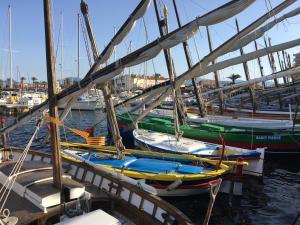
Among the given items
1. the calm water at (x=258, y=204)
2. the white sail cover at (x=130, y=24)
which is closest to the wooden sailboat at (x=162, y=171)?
the calm water at (x=258, y=204)

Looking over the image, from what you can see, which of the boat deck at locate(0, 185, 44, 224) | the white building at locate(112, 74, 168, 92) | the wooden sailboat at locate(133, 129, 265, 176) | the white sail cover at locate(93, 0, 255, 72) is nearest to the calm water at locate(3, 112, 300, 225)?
the wooden sailboat at locate(133, 129, 265, 176)

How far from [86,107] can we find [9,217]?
6724cm

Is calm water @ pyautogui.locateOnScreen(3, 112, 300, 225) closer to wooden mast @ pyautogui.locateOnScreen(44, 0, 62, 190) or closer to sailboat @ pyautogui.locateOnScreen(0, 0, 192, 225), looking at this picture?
sailboat @ pyautogui.locateOnScreen(0, 0, 192, 225)

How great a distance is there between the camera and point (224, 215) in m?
14.0

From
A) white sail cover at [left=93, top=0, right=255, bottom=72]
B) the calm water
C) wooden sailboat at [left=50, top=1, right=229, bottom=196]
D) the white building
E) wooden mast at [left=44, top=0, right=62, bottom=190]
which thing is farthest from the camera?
the white building

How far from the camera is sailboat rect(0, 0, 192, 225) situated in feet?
26.3

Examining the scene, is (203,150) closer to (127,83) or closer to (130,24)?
(130,24)

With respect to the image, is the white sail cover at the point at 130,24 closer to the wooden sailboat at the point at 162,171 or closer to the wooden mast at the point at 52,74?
the wooden mast at the point at 52,74

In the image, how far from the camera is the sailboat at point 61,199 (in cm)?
802

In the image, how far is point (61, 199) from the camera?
8695 millimetres

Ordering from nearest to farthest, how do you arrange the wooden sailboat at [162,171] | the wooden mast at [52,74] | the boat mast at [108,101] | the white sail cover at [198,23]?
1. the white sail cover at [198,23]
2. the wooden mast at [52,74]
3. the wooden sailboat at [162,171]
4. the boat mast at [108,101]

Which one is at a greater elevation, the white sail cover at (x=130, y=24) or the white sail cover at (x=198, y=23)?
the white sail cover at (x=130, y=24)

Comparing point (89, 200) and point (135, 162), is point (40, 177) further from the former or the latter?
point (135, 162)

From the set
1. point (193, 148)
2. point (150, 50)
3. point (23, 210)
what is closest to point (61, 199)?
point (23, 210)
